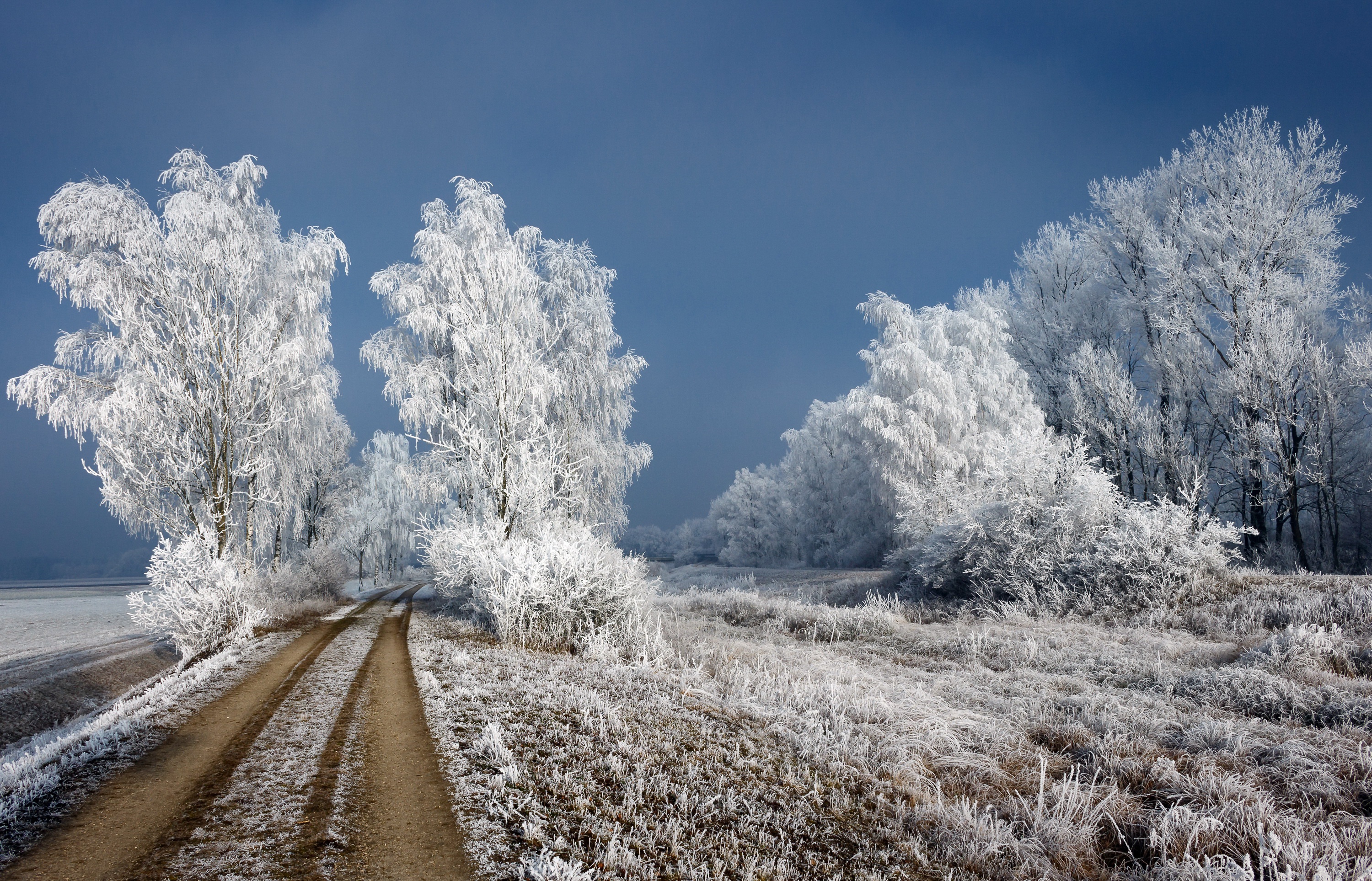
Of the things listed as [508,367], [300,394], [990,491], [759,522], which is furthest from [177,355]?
[759,522]

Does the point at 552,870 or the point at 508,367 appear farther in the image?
the point at 508,367

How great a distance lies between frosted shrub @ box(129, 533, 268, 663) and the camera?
31.3ft

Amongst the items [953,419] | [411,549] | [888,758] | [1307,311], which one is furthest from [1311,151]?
[411,549]

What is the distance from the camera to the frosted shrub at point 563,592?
386 inches

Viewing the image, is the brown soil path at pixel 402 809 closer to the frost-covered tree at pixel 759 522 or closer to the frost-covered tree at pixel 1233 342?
the frost-covered tree at pixel 1233 342

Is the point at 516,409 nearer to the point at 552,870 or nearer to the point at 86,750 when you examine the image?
the point at 86,750

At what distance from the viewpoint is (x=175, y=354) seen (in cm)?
1219

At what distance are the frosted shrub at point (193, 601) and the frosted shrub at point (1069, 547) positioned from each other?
15860 mm

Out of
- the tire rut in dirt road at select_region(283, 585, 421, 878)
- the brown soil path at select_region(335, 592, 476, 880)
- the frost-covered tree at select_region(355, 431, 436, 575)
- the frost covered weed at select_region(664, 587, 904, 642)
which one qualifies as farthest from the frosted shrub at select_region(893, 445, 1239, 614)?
the frost-covered tree at select_region(355, 431, 436, 575)

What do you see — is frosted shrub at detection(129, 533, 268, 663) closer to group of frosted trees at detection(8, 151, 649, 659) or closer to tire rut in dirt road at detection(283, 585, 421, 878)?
group of frosted trees at detection(8, 151, 649, 659)

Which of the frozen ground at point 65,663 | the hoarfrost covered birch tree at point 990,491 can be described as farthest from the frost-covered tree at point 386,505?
the hoarfrost covered birch tree at point 990,491

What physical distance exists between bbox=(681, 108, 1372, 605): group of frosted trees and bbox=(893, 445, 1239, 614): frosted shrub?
55 mm

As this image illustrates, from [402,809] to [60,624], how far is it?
1881 cm

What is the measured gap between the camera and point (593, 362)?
18.6m
